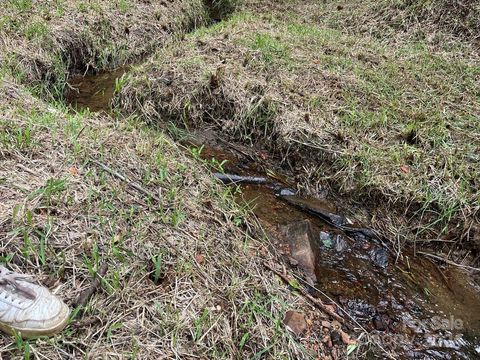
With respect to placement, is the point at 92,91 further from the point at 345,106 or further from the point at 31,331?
the point at 31,331

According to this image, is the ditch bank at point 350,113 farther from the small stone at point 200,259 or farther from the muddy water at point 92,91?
the small stone at point 200,259

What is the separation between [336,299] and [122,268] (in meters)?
1.49

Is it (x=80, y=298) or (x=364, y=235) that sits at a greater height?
(x=80, y=298)

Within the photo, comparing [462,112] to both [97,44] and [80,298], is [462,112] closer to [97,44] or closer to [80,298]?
[80,298]

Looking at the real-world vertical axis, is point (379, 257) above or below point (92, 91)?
below

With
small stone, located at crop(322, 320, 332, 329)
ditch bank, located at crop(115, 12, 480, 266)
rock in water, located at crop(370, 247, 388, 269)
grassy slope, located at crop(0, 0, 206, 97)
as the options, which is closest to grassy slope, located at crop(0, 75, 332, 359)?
small stone, located at crop(322, 320, 332, 329)

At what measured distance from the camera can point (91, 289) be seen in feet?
6.38

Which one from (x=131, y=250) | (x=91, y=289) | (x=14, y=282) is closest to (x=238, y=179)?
(x=131, y=250)

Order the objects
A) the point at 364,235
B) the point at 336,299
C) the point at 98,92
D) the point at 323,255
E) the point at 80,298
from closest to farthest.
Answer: the point at 80,298 → the point at 336,299 → the point at 323,255 → the point at 364,235 → the point at 98,92

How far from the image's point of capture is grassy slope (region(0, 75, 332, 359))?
1914mm

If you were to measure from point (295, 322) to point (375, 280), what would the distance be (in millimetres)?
938

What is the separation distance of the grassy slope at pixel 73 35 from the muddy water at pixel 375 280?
2.82m

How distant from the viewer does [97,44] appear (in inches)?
224

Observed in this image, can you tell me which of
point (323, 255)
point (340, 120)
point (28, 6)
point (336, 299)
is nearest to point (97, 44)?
point (28, 6)
